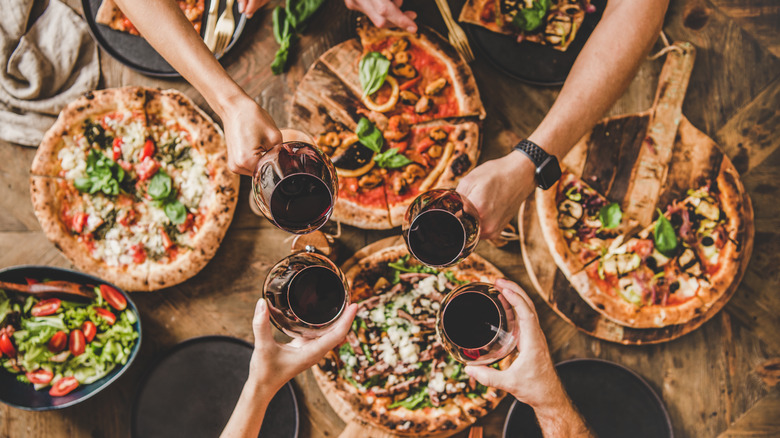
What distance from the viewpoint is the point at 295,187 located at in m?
1.72

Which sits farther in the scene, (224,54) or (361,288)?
(224,54)

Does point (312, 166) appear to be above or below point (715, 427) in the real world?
above

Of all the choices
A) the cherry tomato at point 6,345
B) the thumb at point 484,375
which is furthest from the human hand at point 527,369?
the cherry tomato at point 6,345

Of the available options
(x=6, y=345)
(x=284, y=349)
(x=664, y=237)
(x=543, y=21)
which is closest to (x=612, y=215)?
(x=664, y=237)

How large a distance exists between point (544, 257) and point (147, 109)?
2.41m

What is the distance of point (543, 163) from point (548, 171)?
0.04 m

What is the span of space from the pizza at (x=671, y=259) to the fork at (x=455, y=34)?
90 centimetres

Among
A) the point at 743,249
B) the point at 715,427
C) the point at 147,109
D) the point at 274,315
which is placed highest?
the point at 147,109

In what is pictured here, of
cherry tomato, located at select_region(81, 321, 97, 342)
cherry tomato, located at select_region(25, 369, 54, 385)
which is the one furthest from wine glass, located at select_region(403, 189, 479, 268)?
cherry tomato, located at select_region(25, 369, 54, 385)

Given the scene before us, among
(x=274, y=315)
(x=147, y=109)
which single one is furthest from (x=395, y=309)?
(x=147, y=109)

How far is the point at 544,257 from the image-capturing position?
8.10 ft

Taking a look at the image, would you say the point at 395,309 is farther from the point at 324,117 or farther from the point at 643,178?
the point at 643,178

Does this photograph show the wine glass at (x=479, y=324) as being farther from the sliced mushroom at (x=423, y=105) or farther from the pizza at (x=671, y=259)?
the sliced mushroom at (x=423, y=105)

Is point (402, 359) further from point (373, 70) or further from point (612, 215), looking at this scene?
point (373, 70)
